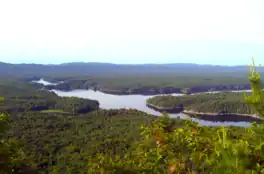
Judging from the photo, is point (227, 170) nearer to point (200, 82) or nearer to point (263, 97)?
point (263, 97)

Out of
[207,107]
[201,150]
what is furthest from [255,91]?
[207,107]

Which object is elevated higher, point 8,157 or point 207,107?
point 8,157

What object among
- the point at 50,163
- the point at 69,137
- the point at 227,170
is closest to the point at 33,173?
the point at 227,170

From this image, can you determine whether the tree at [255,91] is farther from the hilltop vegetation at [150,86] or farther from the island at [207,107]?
the hilltop vegetation at [150,86]

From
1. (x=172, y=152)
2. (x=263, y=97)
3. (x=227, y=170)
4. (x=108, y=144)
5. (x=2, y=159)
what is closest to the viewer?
(x=227, y=170)

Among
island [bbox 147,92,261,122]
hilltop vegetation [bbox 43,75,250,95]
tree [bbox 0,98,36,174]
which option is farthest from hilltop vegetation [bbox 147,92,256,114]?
tree [bbox 0,98,36,174]

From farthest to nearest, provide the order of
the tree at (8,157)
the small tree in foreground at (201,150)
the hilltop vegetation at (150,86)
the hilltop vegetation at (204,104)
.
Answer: the hilltop vegetation at (150,86) → the hilltop vegetation at (204,104) → the tree at (8,157) → the small tree in foreground at (201,150)

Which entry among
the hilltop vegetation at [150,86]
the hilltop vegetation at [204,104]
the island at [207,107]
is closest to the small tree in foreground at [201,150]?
the island at [207,107]

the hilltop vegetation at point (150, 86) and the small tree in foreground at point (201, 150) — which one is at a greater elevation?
the small tree in foreground at point (201, 150)

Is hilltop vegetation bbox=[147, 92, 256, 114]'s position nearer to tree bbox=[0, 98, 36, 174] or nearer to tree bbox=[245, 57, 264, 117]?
tree bbox=[0, 98, 36, 174]

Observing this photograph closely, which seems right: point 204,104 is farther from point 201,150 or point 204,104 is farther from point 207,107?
point 201,150

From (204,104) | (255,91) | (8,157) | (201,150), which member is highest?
(255,91)
